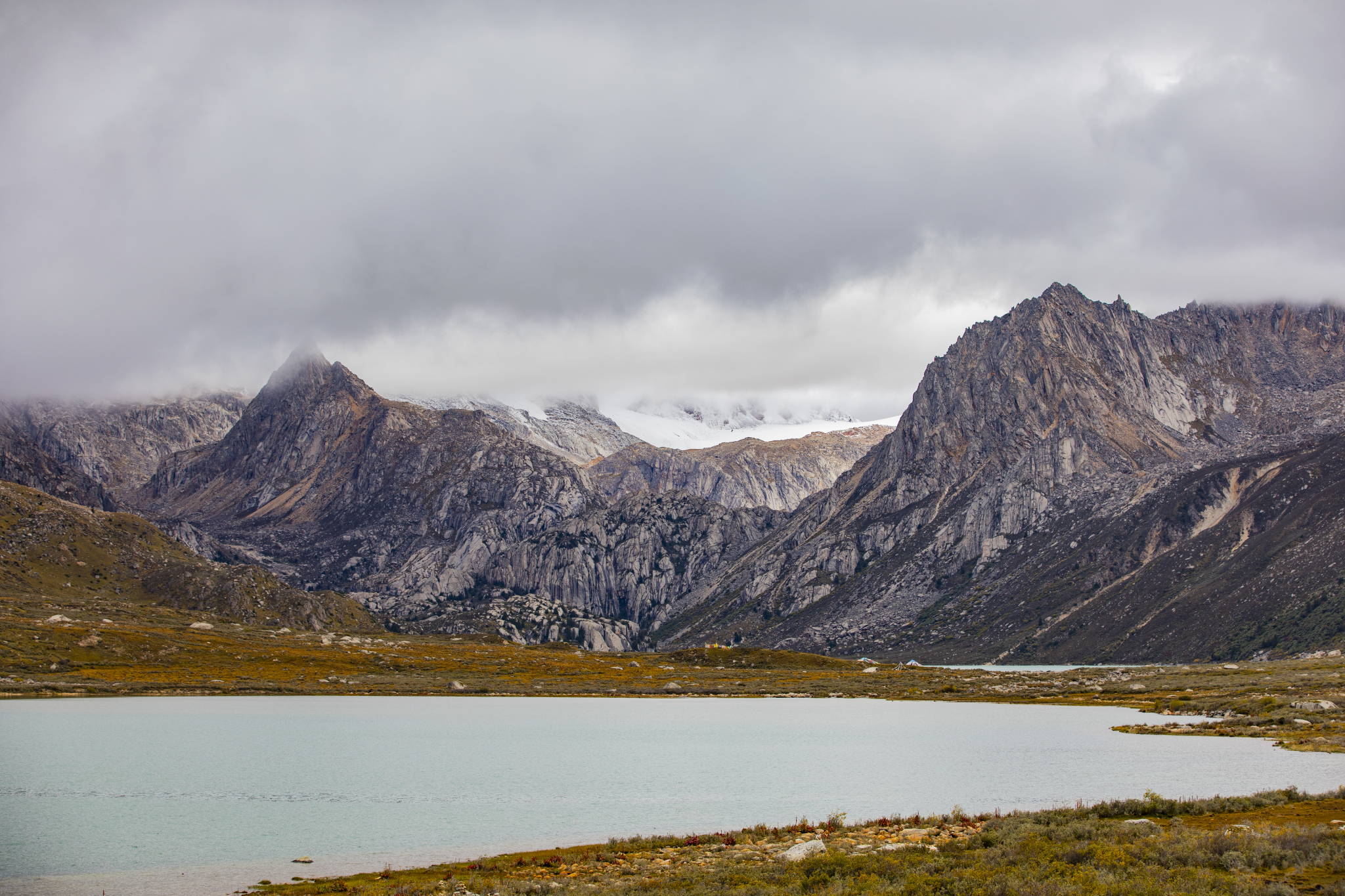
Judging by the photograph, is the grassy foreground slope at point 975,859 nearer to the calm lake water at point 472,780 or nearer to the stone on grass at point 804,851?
the stone on grass at point 804,851

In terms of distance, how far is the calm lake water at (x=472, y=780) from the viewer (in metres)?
39.3

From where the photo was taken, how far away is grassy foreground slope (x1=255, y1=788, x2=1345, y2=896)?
26094mm

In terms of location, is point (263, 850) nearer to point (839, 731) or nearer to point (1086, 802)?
point (1086, 802)

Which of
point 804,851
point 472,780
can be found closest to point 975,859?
point 804,851

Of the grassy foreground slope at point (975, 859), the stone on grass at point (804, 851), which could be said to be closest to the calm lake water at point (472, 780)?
the grassy foreground slope at point (975, 859)

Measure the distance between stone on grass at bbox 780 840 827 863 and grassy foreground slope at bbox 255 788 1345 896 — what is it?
0.40ft

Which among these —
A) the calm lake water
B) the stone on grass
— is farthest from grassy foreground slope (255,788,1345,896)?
the calm lake water

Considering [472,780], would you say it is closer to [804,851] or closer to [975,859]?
[804,851]

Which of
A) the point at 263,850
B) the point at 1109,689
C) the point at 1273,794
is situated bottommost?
the point at 1109,689

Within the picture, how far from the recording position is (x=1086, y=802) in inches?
1786

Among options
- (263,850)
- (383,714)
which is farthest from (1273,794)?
(383,714)

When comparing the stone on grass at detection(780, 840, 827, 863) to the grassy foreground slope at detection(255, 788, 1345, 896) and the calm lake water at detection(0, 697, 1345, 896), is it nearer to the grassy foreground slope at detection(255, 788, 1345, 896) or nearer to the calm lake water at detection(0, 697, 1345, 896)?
the grassy foreground slope at detection(255, 788, 1345, 896)

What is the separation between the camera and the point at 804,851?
33.3 metres

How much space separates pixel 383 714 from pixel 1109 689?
368ft
